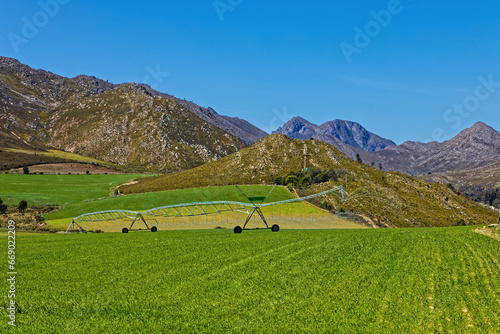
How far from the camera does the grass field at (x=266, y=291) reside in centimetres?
1969

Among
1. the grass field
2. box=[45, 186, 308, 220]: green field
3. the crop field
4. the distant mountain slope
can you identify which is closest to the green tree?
the crop field

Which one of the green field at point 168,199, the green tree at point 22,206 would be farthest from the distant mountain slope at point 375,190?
the green tree at point 22,206

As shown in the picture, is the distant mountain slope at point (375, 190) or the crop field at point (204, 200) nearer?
the crop field at point (204, 200)

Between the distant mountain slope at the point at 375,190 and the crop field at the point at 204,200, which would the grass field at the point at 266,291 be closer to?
the crop field at the point at 204,200

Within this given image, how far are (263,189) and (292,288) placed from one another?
128 metres

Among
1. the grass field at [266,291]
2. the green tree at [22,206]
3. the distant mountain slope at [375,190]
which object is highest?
the distant mountain slope at [375,190]

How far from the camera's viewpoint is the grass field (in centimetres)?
1969

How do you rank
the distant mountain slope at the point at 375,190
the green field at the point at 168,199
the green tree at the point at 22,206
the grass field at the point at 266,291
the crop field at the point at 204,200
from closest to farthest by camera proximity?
the grass field at the point at 266,291, the crop field at the point at 204,200, the green field at the point at 168,199, the distant mountain slope at the point at 375,190, the green tree at the point at 22,206

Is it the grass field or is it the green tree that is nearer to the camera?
the grass field

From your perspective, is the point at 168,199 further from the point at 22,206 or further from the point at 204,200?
the point at 22,206

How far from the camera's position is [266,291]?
24953 millimetres

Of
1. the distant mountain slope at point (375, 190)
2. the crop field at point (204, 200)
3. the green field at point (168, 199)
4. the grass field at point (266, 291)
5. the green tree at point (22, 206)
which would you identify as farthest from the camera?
the green tree at point (22, 206)

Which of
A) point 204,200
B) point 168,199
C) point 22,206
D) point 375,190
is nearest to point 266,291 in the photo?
point 204,200

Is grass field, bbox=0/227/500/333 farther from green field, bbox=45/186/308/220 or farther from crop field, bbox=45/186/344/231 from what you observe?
green field, bbox=45/186/308/220
